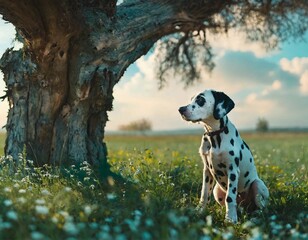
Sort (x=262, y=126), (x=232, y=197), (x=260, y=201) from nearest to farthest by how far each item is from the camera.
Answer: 1. (x=232, y=197)
2. (x=260, y=201)
3. (x=262, y=126)

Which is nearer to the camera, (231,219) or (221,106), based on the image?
(231,219)

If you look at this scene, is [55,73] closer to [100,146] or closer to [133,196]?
[100,146]

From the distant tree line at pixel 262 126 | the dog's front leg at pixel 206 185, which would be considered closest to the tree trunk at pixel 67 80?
the dog's front leg at pixel 206 185

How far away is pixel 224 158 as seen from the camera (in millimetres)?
8406

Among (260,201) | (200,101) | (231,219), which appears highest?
(200,101)

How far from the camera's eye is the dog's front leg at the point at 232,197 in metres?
8.14

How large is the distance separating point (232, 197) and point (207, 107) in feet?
Answer: 4.77

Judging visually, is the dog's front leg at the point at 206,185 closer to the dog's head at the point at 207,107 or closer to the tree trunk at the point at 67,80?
the dog's head at the point at 207,107

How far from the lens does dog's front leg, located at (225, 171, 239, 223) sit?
26.7 feet

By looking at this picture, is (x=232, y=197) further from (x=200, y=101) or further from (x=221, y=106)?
(x=200, y=101)

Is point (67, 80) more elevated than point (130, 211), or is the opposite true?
point (67, 80)

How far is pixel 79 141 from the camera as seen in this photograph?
429 inches

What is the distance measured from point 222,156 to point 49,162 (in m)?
4.02

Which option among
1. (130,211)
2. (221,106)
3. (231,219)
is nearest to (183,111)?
(221,106)
